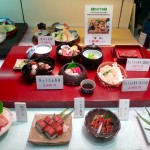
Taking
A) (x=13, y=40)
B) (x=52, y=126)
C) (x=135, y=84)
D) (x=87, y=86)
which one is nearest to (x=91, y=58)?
(x=87, y=86)

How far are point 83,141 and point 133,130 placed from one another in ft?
1.00

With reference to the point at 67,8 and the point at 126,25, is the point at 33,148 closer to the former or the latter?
the point at 67,8

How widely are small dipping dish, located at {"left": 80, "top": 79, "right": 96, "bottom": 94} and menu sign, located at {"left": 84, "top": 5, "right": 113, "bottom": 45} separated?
60cm

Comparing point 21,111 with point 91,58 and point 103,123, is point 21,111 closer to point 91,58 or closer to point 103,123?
point 103,123

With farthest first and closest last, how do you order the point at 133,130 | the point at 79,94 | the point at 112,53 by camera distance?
the point at 112,53, the point at 79,94, the point at 133,130

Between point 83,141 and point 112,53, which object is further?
point 112,53

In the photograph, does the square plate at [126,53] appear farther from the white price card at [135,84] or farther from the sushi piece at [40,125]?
the sushi piece at [40,125]

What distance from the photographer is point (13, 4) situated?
2193 millimetres

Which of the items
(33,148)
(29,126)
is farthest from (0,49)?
(33,148)

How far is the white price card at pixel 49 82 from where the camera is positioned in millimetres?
1415

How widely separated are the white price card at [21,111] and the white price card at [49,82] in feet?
0.70

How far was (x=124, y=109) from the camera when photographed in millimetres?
1344

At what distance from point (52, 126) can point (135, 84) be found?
23.8 inches

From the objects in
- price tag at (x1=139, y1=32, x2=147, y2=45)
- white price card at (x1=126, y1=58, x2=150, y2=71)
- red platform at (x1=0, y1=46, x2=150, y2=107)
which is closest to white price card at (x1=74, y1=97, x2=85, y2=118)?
red platform at (x1=0, y1=46, x2=150, y2=107)
